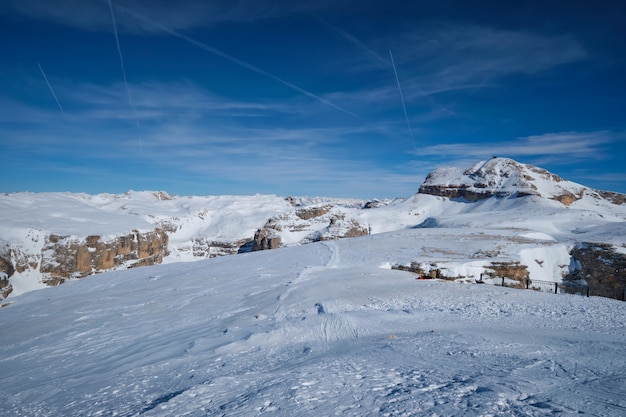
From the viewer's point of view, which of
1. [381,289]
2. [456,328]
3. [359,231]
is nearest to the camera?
[456,328]

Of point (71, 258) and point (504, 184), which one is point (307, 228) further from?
point (71, 258)

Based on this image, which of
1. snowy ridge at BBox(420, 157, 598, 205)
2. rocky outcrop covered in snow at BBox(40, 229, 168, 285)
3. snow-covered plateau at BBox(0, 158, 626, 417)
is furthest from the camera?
snowy ridge at BBox(420, 157, 598, 205)

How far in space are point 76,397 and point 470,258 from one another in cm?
2502

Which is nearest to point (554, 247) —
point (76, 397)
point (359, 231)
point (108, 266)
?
point (76, 397)

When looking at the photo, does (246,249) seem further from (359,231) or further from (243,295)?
(243,295)

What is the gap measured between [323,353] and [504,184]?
9869cm

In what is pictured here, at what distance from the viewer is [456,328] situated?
28.2 ft

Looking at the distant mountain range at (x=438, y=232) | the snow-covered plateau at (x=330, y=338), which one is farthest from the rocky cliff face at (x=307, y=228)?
the snow-covered plateau at (x=330, y=338)

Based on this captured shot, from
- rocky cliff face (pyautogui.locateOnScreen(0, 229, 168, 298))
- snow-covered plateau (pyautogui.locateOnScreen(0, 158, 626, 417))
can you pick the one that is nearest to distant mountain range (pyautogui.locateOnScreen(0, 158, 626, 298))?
rocky cliff face (pyautogui.locateOnScreen(0, 229, 168, 298))

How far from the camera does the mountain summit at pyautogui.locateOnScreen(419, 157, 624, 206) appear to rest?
84.5 meters

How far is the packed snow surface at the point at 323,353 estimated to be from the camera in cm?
477

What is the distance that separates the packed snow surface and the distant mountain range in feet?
39.2

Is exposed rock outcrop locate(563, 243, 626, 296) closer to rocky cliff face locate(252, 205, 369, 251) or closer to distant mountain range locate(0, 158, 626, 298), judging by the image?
distant mountain range locate(0, 158, 626, 298)

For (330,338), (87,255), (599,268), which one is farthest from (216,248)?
(330,338)
